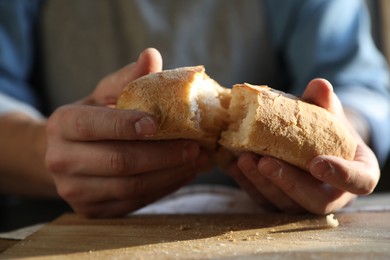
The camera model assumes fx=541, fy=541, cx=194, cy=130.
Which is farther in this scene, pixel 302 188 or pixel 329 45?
pixel 329 45

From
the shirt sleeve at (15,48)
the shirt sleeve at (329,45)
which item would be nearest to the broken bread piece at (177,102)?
the shirt sleeve at (329,45)

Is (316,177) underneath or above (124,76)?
underneath

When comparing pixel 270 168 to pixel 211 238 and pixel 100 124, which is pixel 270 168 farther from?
pixel 100 124

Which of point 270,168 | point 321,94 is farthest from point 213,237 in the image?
point 321,94

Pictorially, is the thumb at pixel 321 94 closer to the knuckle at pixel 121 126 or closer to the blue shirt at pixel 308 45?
the knuckle at pixel 121 126

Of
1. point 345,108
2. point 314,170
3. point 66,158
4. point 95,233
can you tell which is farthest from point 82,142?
point 345,108

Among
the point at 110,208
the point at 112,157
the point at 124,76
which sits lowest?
the point at 110,208

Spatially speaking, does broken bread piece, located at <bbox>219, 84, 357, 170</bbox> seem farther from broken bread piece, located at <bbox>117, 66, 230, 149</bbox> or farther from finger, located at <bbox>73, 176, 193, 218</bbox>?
finger, located at <bbox>73, 176, 193, 218</bbox>
